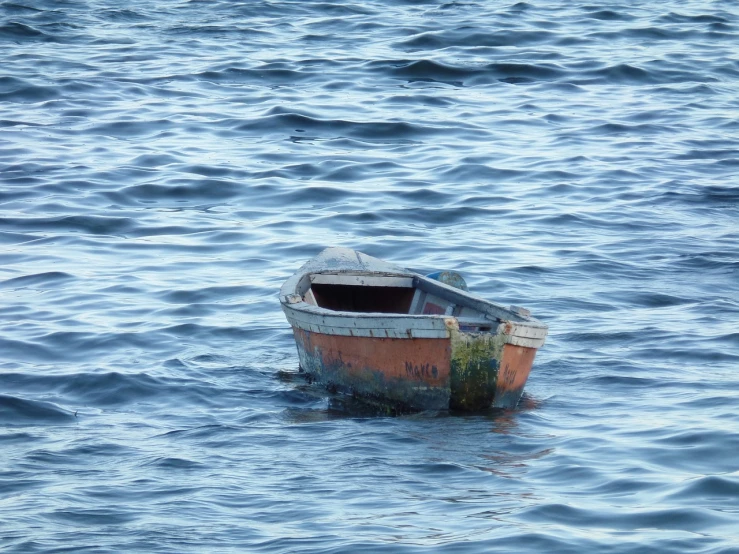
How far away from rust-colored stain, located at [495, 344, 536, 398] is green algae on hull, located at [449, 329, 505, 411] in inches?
2.3

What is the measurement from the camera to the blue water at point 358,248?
24.4 feet

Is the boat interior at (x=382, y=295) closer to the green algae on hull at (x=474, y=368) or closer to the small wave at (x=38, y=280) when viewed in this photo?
the green algae on hull at (x=474, y=368)

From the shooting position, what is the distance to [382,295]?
11.5 metres

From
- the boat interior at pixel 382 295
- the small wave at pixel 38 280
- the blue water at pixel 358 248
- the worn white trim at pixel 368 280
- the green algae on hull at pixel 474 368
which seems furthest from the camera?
the small wave at pixel 38 280

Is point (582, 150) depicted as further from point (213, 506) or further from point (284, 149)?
point (213, 506)

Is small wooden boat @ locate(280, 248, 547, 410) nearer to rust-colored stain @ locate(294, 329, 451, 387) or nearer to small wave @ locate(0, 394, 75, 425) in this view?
rust-colored stain @ locate(294, 329, 451, 387)

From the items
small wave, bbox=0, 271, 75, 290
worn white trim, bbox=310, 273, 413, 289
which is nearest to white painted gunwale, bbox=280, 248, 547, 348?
worn white trim, bbox=310, 273, 413, 289

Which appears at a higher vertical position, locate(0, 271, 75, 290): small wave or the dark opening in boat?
the dark opening in boat

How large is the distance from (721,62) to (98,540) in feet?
71.4

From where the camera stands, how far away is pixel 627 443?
8.52 metres

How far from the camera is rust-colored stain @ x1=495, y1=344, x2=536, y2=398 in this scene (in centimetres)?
901

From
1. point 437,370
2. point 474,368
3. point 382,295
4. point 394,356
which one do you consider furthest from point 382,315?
point 382,295

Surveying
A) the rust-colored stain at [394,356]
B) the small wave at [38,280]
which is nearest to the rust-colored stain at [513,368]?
the rust-colored stain at [394,356]

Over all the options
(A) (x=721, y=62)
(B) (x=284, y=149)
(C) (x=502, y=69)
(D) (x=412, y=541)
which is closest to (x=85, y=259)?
(B) (x=284, y=149)
